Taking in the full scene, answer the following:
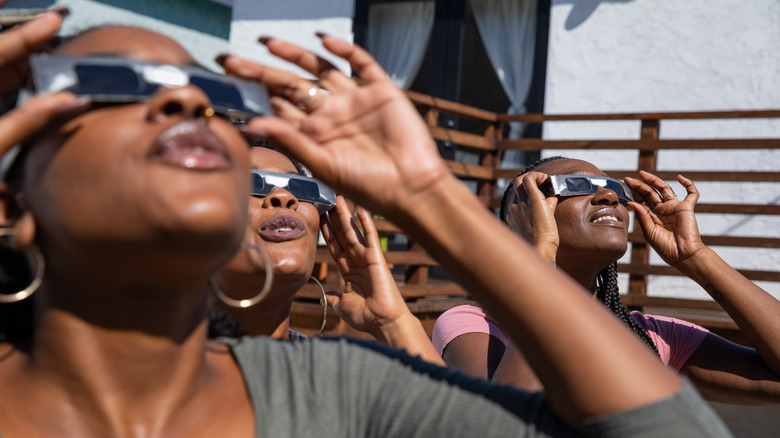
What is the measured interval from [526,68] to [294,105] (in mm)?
8010

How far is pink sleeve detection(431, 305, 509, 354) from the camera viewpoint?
12.8 ft

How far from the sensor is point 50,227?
5.14 ft

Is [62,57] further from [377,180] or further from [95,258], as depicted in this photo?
[377,180]

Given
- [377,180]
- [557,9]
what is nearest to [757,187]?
[557,9]

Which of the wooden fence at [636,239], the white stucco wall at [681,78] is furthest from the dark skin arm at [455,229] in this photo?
the white stucco wall at [681,78]

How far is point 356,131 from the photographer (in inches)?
71.9

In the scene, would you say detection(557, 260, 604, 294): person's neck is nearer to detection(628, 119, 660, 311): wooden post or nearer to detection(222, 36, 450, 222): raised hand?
detection(222, 36, 450, 222): raised hand

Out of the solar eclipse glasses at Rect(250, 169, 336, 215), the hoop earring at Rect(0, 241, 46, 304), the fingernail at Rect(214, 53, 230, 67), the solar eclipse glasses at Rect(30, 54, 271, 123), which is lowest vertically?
the solar eclipse glasses at Rect(250, 169, 336, 215)

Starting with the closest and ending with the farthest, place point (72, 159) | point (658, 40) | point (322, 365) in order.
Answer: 1. point (72, 159)
2. point (322, 365)
3. point (658, 40)

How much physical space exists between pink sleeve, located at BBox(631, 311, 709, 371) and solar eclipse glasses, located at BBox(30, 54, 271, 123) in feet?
10.6

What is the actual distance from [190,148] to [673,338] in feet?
11.3

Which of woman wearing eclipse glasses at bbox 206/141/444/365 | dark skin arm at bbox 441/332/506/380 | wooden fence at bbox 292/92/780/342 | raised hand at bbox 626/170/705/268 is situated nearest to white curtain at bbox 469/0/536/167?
wooden fence at bbox 292/92/780/342

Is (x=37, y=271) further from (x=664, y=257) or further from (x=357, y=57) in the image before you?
(x=664, y=257)

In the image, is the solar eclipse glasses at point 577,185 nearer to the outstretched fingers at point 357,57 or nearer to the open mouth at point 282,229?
the open mouth at point 282,229
